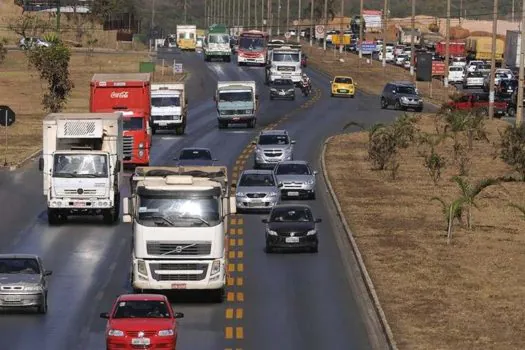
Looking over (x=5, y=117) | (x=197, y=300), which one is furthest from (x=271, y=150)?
(x=197, y=300)

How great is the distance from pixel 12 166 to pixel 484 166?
26.4m

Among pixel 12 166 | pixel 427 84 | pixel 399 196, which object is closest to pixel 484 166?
pixel 399 196

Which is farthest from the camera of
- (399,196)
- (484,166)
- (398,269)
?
(484,166)

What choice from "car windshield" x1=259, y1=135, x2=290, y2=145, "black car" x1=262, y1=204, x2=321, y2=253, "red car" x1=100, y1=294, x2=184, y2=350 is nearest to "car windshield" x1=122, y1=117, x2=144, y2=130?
"car windshield" x1=259, y1=135, x2=290, y2=145

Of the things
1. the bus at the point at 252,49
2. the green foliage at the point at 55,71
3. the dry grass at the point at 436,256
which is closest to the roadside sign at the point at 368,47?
the bus at the point at 252,49

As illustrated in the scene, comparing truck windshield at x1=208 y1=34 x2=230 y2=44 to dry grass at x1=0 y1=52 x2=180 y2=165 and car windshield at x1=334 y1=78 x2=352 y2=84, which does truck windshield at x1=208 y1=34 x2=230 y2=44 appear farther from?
car windshield at x1=334 y1=78 x2=352 y2=84

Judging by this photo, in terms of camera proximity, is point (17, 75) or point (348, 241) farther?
point (17, 75)

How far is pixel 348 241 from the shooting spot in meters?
53.6

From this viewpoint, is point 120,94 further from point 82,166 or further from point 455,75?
point 455,75

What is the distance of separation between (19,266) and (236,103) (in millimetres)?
59631

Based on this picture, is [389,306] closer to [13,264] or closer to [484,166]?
[13,264]

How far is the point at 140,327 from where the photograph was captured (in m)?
32.6

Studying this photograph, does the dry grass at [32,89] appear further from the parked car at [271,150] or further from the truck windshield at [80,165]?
the truck windshield at [80,165]

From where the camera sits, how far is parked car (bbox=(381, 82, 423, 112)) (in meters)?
114
